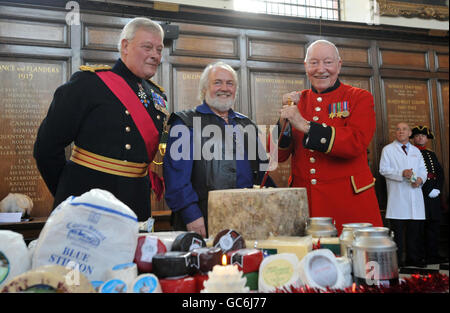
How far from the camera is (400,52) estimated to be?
18.2 feet

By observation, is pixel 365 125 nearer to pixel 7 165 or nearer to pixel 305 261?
pixel 305 261

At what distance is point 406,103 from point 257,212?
17.1 feet

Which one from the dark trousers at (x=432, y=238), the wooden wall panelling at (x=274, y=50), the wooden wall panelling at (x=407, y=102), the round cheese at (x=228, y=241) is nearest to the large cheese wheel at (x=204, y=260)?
the round cheese at (x=228, y=241)

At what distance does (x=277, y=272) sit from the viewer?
32.2 inches

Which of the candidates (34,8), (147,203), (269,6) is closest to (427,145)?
(269,6)

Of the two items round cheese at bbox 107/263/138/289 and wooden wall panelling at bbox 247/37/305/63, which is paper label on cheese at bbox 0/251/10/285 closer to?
round cheese at bbox 107/263/138/289

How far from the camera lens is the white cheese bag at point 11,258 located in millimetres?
794

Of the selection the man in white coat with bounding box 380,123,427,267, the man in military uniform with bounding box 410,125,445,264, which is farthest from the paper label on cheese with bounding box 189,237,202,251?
the man in military uniform with bounding box 410,125,445,264

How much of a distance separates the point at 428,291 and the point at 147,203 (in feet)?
4.75

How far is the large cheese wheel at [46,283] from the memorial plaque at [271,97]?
4244mm

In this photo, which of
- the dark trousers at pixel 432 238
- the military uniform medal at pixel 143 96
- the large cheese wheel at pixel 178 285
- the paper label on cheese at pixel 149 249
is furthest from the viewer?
the dark trousers at pixel 432 238

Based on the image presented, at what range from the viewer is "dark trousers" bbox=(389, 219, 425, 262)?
4.77 meters

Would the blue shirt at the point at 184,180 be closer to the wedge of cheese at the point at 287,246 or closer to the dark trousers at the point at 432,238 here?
the wedge of cheese at the point at 287,246
